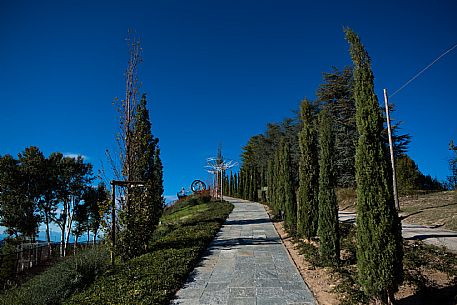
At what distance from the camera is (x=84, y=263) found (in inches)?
252

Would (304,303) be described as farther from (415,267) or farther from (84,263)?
(84,263)

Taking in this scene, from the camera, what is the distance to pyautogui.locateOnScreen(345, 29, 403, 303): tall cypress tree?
3.93 metres

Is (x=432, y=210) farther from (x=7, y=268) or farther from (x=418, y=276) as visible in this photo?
(x=7, y=268)

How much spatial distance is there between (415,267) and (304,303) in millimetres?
2247

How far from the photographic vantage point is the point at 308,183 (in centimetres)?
830

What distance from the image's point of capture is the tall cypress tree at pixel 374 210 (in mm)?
3930

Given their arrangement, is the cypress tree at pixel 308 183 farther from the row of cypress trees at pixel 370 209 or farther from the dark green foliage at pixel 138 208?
the dark green foliage at pixel 138 208

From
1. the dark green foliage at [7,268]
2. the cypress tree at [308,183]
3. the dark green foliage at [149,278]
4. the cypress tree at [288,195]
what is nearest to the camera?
the dark green foliage at [149,278]

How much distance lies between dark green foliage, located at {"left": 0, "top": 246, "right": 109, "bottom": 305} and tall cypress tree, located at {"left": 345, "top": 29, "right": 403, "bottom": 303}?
4907 mm

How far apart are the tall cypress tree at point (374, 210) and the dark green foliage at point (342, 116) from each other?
50.5 ft

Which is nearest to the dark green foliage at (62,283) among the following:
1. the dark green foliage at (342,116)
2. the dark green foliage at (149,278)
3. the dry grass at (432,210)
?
the dark green foliage at (149,278)

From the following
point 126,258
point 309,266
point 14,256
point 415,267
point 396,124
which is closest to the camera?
point 415,267

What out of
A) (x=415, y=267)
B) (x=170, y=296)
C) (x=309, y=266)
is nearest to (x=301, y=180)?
(x=309, y=266)

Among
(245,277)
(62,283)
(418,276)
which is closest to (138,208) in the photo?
(62,283)
